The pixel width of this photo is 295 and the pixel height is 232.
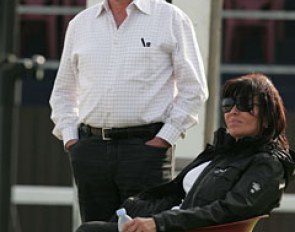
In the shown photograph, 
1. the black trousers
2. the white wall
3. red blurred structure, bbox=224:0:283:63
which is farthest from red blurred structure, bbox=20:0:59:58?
the black trousers

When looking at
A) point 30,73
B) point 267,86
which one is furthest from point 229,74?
point 30,73

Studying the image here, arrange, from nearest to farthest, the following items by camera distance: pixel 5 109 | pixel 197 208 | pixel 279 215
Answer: pixel 5 109 < pixel 197 208 < pixel 279 215

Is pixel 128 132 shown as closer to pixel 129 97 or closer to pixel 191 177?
pixel 129 97

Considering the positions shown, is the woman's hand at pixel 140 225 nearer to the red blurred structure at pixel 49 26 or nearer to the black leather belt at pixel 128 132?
the black leather belt at pixel 128 132

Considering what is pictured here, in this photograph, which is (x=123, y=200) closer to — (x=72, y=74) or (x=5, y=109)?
(x=72, y=74)

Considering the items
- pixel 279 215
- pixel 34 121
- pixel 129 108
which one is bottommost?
pixel 279 215

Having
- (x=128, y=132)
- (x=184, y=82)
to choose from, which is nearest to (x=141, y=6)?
(x=184, y=82)

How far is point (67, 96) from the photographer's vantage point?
447 cm

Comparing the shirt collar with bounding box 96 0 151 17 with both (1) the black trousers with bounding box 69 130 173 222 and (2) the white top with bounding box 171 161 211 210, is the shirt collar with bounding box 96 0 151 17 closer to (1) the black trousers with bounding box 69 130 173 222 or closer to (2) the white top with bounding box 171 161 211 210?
(1) the black trousers with bounding box 69 130 173 222

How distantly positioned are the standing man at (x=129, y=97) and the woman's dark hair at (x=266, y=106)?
0.47 m

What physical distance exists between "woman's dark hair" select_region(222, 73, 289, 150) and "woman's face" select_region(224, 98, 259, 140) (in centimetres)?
2

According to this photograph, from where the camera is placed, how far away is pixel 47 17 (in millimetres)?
7672

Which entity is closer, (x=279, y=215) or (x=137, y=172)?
(x=137, y=172)

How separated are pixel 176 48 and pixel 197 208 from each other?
0.91 m
